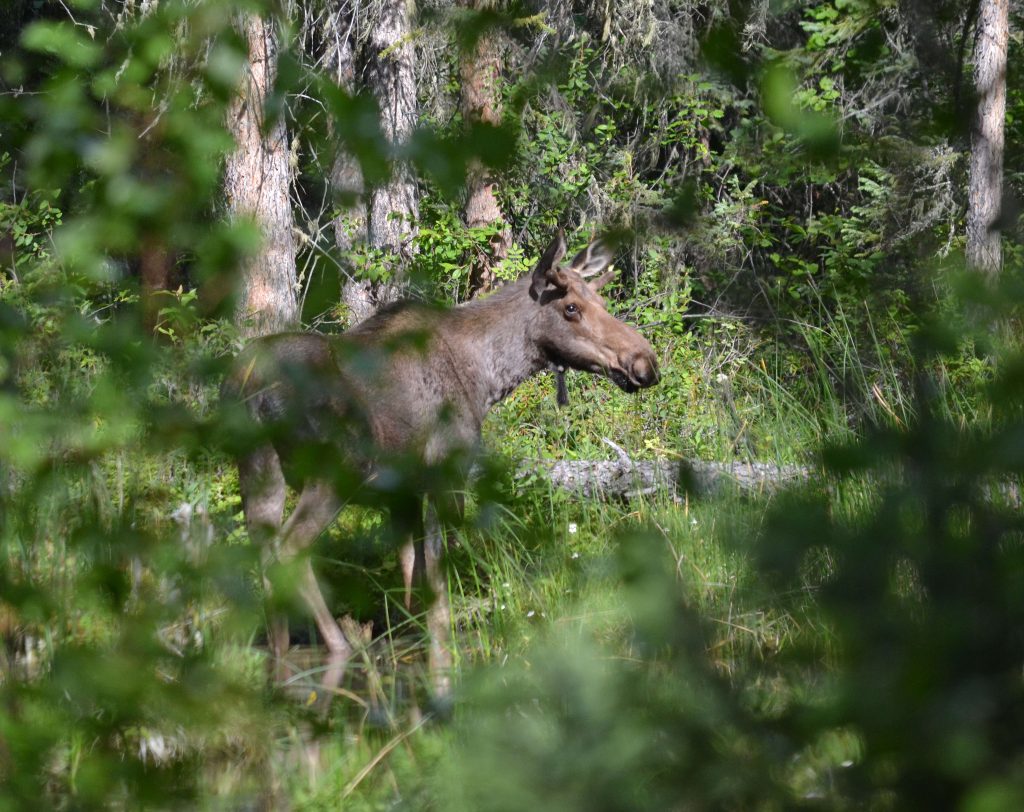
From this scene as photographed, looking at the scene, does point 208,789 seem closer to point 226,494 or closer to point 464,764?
point 464,764

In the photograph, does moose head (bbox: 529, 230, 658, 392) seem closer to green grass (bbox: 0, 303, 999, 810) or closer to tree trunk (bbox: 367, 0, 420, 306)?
green grass (bbox: 0, 303, 999, 810)

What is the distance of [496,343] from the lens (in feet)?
28.6

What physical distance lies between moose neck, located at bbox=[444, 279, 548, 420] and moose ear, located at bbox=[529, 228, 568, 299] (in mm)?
96

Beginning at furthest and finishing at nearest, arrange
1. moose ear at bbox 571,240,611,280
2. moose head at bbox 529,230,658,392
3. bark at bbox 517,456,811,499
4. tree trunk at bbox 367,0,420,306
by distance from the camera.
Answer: tree trunk at bbox 367,0,420,306 → moose ear at bbox 571,240,611,280 → moose head at bbox 529,230,658,392 → bark at bbox 517,456,811,499

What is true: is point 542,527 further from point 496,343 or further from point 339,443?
point 496,343

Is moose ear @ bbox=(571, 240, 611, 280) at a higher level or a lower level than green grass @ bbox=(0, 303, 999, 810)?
higher

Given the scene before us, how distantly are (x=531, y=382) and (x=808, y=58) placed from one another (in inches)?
390

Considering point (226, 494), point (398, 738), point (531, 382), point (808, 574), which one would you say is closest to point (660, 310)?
point (531, 382)

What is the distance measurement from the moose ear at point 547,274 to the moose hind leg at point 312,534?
3.61 m

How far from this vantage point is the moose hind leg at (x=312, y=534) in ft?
7.15

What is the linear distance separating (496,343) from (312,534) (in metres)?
5.49

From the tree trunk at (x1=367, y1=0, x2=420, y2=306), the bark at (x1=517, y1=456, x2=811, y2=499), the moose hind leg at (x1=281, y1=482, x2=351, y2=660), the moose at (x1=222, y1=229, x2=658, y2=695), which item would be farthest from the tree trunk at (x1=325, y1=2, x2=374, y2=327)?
the moose at (x1=222, y1=229, x2=658, y2=695)

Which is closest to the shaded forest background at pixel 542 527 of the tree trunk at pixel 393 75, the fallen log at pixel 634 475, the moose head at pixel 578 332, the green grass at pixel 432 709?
the green grass at pixel 432 709

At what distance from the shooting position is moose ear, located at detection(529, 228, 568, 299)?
8.54 metres
